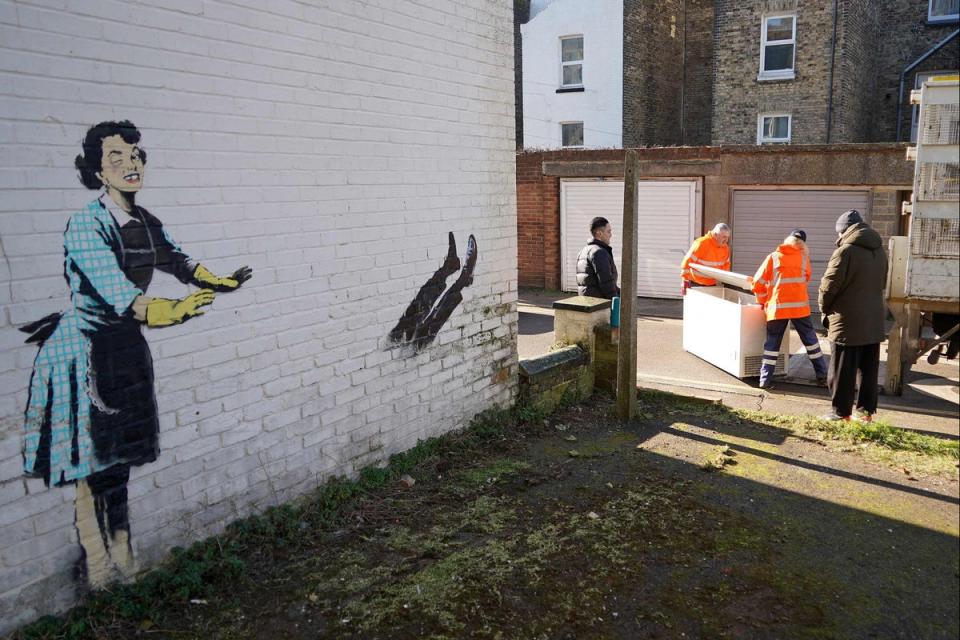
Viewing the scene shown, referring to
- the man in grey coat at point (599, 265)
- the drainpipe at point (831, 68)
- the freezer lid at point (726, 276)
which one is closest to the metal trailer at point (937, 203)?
the man in grey coat at point (599, 265)

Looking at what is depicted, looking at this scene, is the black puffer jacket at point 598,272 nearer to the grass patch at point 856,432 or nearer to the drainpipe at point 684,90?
the grass patch at point 856,432

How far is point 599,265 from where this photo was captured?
9.24 m

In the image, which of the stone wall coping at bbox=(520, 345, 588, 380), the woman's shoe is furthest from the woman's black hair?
the stone wall coping at bbox=(520, 345, 588, 380)

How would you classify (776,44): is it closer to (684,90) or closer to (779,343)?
(684,90)

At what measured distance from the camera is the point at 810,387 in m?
9.46

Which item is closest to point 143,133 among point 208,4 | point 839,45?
point 208,4

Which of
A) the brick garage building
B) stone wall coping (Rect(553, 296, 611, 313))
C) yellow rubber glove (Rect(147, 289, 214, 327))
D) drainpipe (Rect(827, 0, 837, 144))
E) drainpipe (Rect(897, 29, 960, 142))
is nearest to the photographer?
yellow rubber glove (Rect(147, 289, 214, 327))

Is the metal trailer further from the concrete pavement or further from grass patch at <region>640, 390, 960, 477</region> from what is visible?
the concrete pavement

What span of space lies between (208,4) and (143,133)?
3.19 feet

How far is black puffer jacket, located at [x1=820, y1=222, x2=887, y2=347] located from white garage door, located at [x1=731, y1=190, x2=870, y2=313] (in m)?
7.60

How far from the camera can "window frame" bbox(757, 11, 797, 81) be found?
69.3 feet

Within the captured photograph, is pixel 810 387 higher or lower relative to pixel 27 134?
lower

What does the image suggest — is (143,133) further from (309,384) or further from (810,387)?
(810,387)

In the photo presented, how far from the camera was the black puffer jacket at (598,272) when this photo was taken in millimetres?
9242
